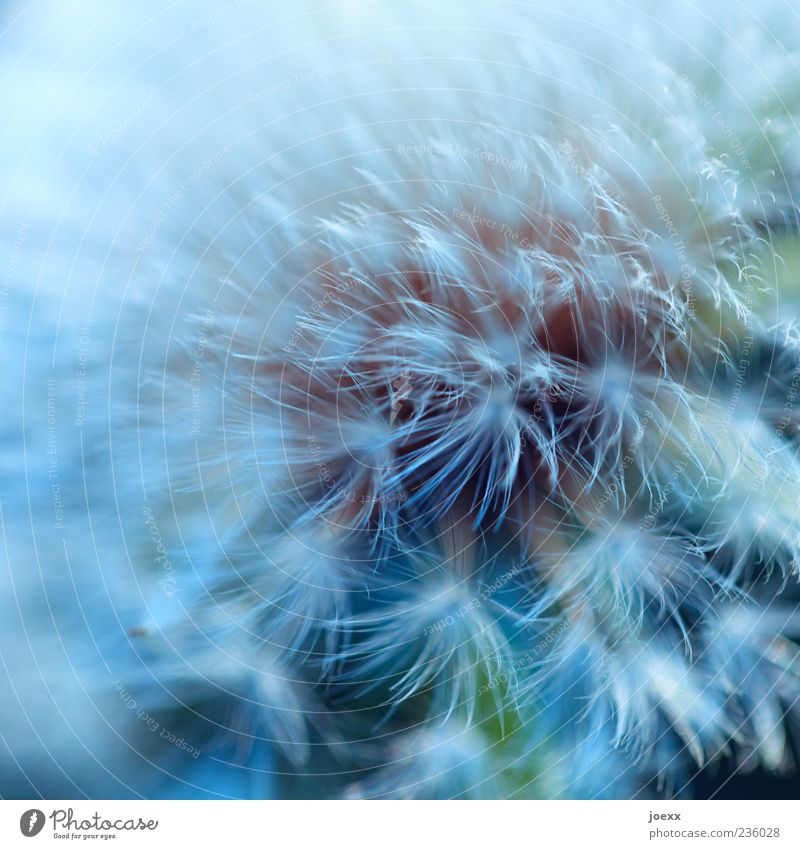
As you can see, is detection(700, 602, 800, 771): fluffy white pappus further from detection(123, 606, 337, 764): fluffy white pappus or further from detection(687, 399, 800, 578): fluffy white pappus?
detection(123, 606, 337, 764): fluffy white pappus

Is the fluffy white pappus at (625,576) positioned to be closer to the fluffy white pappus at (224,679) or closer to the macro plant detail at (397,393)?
the macro plant detail at (397,393)

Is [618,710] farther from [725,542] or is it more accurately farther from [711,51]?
[711,51]

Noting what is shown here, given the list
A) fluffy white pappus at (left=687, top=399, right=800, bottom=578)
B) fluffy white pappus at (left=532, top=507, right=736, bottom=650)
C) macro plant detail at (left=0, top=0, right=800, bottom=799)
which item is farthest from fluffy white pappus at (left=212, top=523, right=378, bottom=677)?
fluffy white pappus at (left=687, top=399, right=800, bottom=578)

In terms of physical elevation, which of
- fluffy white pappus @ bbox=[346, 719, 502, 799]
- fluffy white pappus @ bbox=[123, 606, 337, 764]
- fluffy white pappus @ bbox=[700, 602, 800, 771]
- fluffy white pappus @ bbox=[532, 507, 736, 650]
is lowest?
fluffy white pappus @ bbox=[700, 602, 800, 771]

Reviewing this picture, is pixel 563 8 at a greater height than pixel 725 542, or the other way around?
pixel 563 8

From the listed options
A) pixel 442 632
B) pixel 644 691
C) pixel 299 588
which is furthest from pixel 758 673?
pixel 299 588
